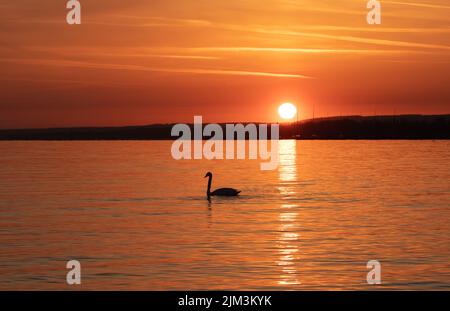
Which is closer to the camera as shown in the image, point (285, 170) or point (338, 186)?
point (338, 186)

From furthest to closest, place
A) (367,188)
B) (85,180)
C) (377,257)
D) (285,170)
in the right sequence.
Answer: (285,170), (85,180), (367,188), (377,257)

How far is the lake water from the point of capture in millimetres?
18125

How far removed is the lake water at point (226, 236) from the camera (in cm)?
1812

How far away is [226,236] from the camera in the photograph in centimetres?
2497

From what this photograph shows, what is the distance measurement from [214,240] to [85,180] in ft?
97.9

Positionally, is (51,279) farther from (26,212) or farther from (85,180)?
(85,180)

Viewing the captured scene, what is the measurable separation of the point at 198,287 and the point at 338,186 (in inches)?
1183

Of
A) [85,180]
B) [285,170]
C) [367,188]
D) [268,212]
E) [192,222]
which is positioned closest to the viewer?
[192,222]

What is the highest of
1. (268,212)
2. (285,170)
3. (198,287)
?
(285,170)

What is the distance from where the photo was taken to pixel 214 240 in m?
24.1

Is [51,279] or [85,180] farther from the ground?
[85,180]
